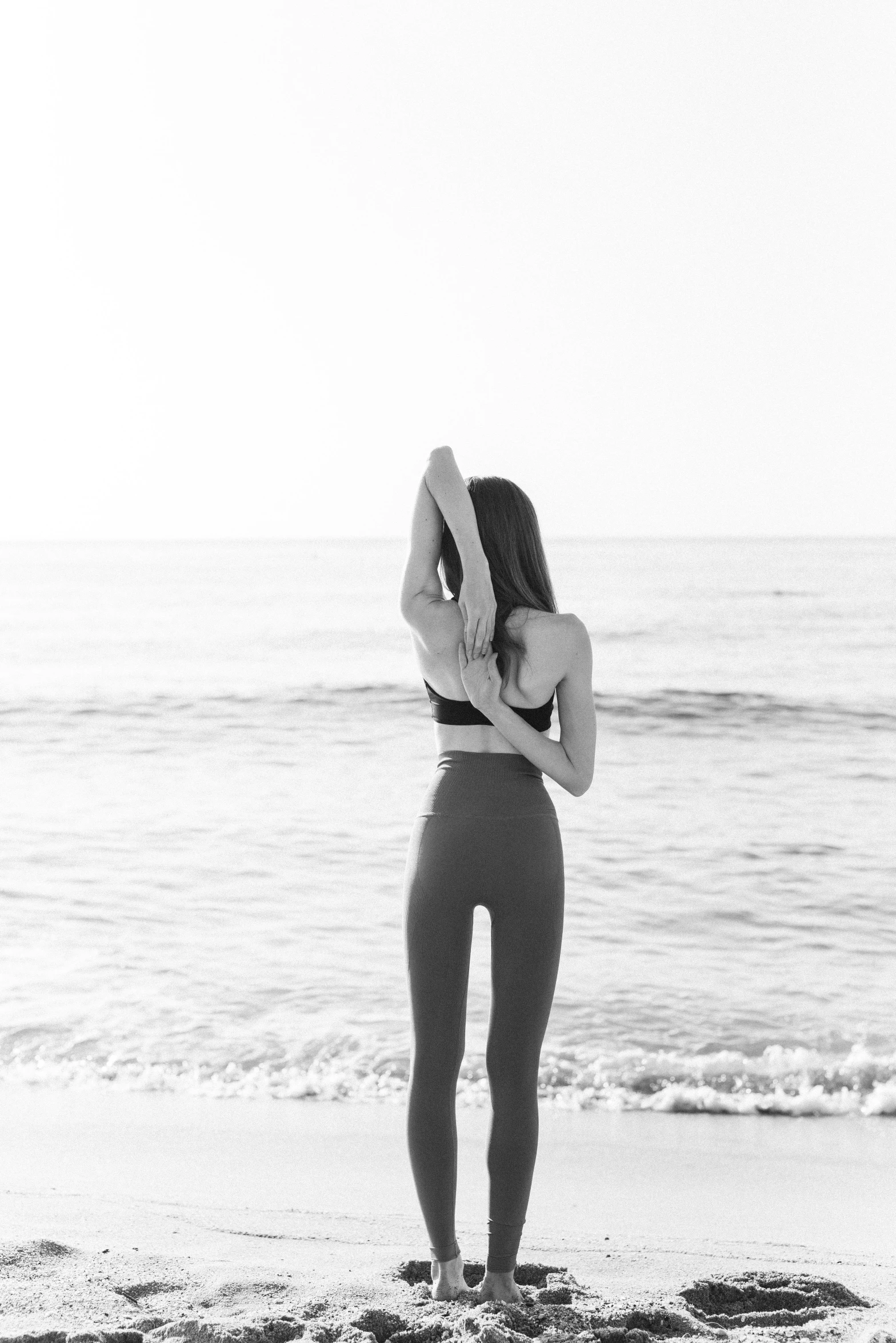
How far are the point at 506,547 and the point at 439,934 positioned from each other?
82 centimetres

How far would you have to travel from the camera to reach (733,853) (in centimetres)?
811

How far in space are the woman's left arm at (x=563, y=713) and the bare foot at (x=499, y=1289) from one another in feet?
3.41

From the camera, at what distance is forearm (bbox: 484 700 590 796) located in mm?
2355

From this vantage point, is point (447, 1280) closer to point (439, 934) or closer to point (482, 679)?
point (439, 934)

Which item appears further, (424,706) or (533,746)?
(424,706)

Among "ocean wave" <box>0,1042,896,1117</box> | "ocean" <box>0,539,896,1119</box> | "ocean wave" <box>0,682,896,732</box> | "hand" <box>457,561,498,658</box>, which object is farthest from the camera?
"ocean wave" <box>0,682,896,732</box>

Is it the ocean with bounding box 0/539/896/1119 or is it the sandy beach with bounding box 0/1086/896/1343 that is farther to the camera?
the ocean with bounding box 0/539/896/1119

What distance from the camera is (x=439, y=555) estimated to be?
2.47 metres

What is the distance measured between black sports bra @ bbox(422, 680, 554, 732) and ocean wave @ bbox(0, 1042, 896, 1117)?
2.17 m

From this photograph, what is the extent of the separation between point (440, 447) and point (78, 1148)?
8.74 feet

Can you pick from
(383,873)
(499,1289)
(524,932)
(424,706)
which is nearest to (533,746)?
(524,932)

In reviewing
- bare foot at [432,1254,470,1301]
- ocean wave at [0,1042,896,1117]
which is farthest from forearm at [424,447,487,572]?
ocean wave at [0,1042,896,1117]

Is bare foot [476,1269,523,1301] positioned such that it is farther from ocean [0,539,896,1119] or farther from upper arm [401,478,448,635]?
ocean [0,539,896,1119]

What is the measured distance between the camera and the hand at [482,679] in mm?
2348
